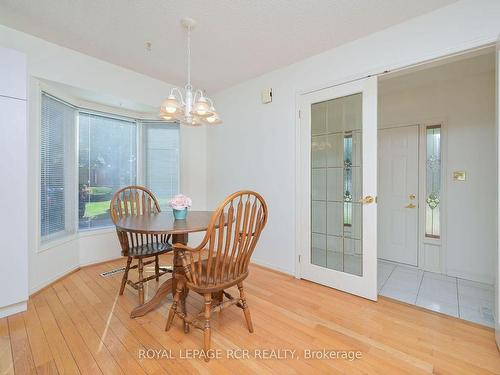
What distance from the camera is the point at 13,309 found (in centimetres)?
189

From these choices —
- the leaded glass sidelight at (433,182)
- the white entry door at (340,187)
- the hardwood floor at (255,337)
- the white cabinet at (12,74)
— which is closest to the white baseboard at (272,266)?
the white entry door at (340,187)

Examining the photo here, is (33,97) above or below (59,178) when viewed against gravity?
above

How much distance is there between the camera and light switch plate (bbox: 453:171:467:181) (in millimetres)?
2727

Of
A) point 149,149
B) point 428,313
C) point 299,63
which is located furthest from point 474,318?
point 149,149

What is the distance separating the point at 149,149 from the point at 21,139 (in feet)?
5.65

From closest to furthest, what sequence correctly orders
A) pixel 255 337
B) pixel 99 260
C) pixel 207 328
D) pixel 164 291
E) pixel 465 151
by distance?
pixel 207 328 → pixel 255 337 → pixel 164 291 → pixel 465 151 → pixel 99 260

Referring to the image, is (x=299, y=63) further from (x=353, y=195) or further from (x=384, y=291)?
(x=384, y=291)

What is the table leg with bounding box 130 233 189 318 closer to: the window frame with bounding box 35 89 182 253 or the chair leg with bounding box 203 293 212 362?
the chair leg with bounding box 203 293 212 362

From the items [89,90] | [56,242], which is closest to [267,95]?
[89,90]

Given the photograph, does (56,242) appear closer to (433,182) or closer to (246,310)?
(246,310)

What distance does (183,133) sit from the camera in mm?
3590

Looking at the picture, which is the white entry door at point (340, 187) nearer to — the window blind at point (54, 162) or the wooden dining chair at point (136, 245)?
the wooden dining chair at point (136, 245)

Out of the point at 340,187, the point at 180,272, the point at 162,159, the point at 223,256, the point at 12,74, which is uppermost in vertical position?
the point at 12,74

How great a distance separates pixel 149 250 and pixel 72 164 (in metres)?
1.66
